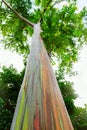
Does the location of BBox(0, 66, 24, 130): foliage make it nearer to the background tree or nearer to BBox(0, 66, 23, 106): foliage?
BBox(0, 66, 23, 106): foliage

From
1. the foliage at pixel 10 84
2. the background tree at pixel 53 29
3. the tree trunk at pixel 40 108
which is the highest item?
the background tree at pixel 53 29

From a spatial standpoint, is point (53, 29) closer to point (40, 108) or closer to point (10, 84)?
point (10, 84)

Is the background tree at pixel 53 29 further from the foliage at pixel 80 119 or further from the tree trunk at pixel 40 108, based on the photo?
the tree trunk at pixel 40 108

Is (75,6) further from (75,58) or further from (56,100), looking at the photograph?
(56,100)

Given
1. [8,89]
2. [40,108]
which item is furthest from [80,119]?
[40,108]

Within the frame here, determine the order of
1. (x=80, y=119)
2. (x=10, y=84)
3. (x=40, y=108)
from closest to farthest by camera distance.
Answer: (x=40, y=108), (x=10, y=84), (x=80, y=119)

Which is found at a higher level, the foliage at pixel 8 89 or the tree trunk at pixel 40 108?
the foliage at pixel 8 89

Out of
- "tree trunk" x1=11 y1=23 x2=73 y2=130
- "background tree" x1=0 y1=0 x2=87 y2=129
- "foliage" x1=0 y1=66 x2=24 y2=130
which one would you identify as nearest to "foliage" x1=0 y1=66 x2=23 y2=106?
"foliage" x1=0 y1=66 x2=24 y2=130

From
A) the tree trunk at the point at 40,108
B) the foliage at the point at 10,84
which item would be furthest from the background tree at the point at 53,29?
the tree trunk at the point at 40,108

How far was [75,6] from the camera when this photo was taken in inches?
542

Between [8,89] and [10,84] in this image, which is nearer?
[8,89]

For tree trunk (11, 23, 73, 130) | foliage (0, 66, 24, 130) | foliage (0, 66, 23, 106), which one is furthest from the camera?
foliage (0, 66, 23, 106)

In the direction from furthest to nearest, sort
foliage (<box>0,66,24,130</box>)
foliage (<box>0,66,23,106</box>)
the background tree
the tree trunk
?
the background tree
foliage (<box>0,66,23,106</box>)
foliage (<box>0,66,24,130</box>)
the tree trunk

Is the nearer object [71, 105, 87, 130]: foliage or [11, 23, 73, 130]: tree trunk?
[11, 23, 73, 130]: tree trunk
